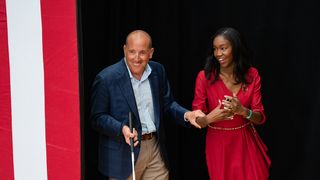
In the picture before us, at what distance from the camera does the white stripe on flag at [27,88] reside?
256cm

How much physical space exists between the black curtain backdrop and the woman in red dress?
68 cm

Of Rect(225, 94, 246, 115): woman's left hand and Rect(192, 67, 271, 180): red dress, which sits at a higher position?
Rect(225, 94, 246, 115): woman's left hand

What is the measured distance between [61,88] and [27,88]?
175 mm

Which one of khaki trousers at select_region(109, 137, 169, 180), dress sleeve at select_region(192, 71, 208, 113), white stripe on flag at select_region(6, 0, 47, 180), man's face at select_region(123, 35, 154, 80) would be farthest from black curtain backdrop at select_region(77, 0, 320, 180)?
white stripe on flag at select_region(6, 0, 47, 180)

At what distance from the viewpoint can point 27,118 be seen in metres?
2.62

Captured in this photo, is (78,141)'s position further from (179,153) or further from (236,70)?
(179,153)

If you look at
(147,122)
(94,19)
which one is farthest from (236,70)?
(94,19)

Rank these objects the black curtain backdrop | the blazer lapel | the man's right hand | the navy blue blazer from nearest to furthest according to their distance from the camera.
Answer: the man's right hand, the navy blue blazer, the blazer lapel, the black curtain backdrop

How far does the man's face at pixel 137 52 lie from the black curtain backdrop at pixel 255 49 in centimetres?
88

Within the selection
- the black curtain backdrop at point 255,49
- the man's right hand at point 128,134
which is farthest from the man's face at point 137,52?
the black curtain backdrop at point 255,49

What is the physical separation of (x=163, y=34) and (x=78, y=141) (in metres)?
1.47

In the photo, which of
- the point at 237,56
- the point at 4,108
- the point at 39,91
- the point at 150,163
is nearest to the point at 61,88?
the point at 39,91

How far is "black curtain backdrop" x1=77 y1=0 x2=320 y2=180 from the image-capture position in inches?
143

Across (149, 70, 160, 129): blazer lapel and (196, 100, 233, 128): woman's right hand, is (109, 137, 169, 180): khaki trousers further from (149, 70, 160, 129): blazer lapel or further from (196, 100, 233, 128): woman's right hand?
(196, 100, 233, 128): woman's right hand
